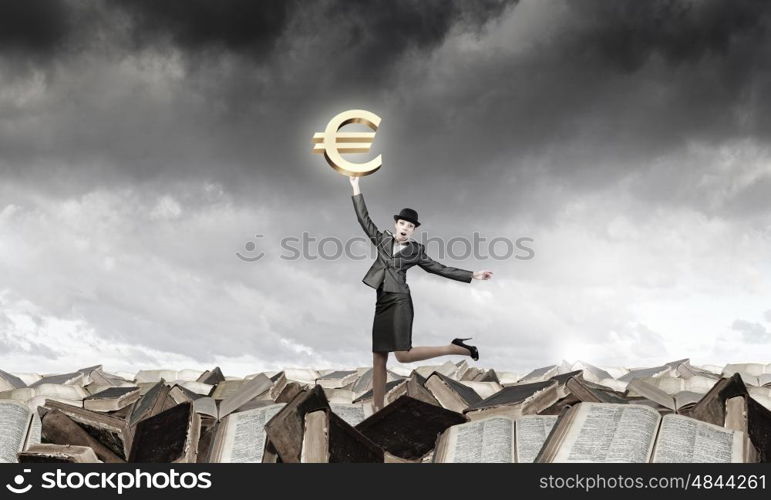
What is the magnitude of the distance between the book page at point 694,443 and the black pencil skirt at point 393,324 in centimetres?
206

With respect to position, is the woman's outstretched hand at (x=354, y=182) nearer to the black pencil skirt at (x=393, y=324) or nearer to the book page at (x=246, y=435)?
the black pencil skirt at (x=393, y=324)

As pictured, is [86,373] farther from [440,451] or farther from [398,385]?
[440,451]

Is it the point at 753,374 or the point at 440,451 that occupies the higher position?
the point at 753,374

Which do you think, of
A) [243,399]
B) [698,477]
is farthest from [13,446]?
[698,477]

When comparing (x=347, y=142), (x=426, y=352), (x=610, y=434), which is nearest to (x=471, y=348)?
(x=426, y=352)

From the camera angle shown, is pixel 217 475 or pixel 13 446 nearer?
pixel 217 475

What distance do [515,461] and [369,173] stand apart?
2330mm

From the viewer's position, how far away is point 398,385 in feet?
15.6

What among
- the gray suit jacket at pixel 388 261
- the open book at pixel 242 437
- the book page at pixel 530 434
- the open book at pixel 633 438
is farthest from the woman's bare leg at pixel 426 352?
the open book at pixel 633 438

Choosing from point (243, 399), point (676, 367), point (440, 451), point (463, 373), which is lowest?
point (440, 451)

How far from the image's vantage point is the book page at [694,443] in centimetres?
262

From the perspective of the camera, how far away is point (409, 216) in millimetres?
4754

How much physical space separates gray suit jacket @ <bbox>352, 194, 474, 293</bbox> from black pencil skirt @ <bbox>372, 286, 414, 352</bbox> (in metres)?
0.06

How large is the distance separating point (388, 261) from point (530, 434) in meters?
1.98
